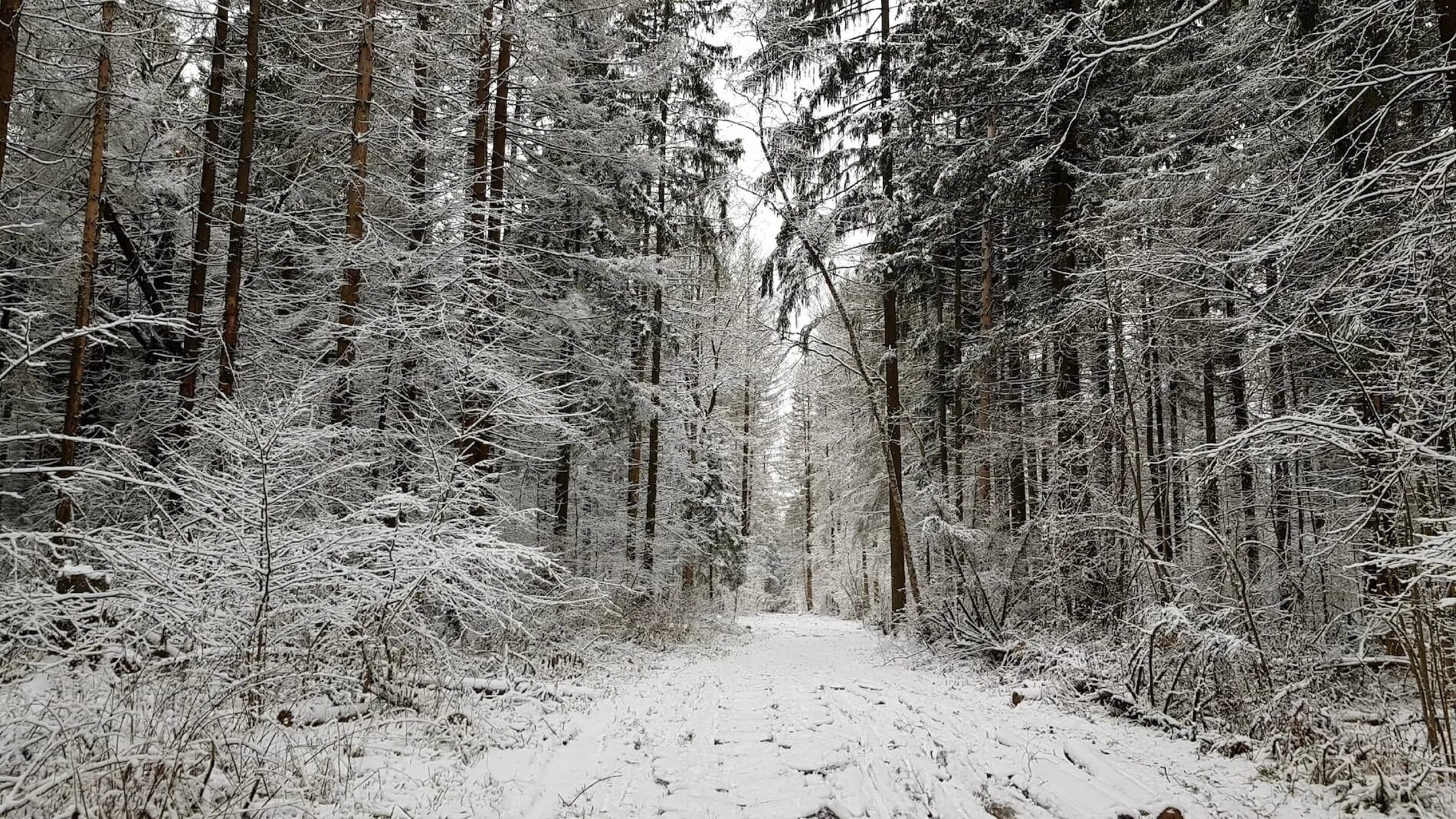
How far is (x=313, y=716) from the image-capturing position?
5.28 meters

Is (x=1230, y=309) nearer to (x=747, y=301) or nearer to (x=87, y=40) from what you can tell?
(x=747, y=301)

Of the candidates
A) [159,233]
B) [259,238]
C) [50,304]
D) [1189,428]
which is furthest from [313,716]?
[1189,428]

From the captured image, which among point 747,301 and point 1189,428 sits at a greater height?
point 747,301

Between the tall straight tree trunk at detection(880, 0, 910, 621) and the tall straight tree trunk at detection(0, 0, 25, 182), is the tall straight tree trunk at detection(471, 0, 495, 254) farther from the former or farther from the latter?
the tall straight tree trunk at detection(880, 0, 910, 621)

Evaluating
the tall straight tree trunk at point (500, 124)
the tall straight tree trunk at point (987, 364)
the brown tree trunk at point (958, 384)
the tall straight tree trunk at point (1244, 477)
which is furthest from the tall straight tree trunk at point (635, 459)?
the tall straight tree trunk at point (1244, 477)

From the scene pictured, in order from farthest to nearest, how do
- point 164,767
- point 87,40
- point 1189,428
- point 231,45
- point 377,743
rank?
point 1189,428 → point 231,45 → point 87,40 → point 377,743 → point 164,767

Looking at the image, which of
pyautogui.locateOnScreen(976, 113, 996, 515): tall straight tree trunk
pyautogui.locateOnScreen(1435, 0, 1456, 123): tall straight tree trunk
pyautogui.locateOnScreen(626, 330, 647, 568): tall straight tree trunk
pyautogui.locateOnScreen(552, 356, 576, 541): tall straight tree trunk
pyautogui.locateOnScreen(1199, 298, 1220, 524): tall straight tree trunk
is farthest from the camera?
pyautogui.locateOnScreen(626, 330, 647, 568): tall straight tree trunk

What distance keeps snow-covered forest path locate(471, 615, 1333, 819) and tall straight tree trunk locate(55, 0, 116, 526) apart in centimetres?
845

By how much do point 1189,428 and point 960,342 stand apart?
13.2 meters

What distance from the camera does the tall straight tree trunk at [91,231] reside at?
8.73m

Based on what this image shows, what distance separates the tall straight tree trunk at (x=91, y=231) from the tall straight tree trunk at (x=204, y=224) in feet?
3.62

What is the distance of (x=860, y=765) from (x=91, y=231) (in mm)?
12234

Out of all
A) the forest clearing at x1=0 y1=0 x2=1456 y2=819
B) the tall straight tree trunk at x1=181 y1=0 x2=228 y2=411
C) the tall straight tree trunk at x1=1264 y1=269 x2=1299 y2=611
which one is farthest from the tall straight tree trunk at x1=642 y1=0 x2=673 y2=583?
the tall straight tree trunk at x1=1264 y1=269 x2=1299 y2=611

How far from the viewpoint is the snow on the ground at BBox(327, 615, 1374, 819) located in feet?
13.2
